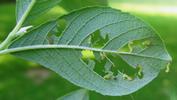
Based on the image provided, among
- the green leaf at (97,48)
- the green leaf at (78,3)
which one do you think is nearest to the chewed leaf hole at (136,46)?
the green leaf at (97,48)

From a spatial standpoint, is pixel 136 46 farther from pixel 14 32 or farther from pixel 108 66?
pixel 14 32

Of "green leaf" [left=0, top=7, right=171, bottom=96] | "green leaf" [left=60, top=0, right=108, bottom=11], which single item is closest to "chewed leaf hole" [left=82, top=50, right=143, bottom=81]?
"green leaf" [left=0, top=7, right=171, bottom=96]

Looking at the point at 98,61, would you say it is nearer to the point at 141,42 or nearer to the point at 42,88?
the point at 141,42

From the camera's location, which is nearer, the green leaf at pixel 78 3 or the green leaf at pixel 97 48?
the green leaf at pixel 97 48

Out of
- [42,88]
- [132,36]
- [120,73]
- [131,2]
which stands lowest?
[131,2]

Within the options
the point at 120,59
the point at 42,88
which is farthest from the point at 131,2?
the point at 120,59

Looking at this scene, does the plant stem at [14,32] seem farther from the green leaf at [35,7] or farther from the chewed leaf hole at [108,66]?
the chewed leaf hole at [108,66]
